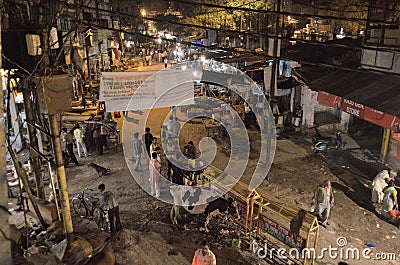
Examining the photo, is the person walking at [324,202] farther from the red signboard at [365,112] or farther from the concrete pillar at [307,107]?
the concrete pillar at [307,107]

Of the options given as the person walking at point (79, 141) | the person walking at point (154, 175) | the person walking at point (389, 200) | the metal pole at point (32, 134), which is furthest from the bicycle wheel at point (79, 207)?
Result: the person walking at point (389, 200)

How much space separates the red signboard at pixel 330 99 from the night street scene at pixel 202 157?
6 centimetres

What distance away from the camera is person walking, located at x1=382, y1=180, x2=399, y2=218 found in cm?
1105

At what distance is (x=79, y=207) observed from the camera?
39.1ft

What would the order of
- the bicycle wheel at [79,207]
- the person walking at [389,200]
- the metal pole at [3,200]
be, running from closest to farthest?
the metal pole at [3,200], the person walking at [389,200], the bicycle wheel at [79,207]

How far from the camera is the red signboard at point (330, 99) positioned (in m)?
14.1

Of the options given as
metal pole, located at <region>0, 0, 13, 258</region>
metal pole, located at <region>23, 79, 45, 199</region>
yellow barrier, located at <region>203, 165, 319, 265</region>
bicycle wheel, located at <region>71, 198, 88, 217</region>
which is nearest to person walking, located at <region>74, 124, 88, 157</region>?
bicycle wheel, located at <region>71, 198, 88, 217</region>

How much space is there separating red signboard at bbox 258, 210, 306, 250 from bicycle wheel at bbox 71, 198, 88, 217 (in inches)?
224

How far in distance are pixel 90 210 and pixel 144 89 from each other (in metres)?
5.01

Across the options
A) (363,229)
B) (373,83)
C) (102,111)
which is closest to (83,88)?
(102,111)

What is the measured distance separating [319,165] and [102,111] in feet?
41.8

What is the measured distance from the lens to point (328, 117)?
21.0m

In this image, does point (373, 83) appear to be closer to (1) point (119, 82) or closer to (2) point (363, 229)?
(2) point (363, 229)

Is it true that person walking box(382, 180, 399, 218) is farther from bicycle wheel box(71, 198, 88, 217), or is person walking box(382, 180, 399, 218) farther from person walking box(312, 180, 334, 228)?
bicycle wheel box(71, 198, 88, 217)
